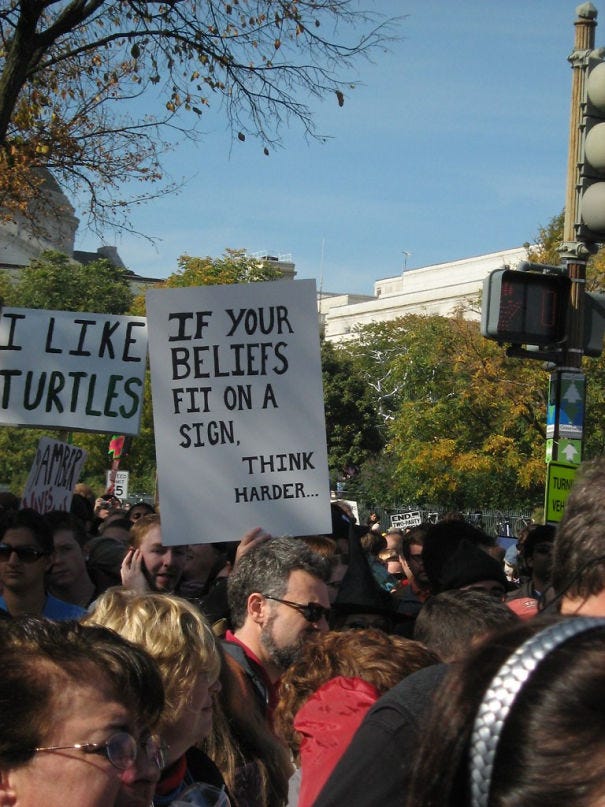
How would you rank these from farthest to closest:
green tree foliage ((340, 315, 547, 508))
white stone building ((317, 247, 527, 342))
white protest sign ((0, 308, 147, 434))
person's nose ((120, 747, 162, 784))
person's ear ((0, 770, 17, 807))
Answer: white stone building ((317, 247, 527, 342))
green tree foliage ((340, 315, 547, 508))
white protest sign ((0, 308, 147, 434))
person's nose ((120, 747, 162, 784))
person's ear ((0, 770, 17, 807))

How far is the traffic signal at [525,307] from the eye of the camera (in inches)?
269

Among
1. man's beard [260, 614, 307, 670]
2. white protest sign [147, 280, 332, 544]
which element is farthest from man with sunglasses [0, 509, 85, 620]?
man's beard [260, 614, 307, 670]

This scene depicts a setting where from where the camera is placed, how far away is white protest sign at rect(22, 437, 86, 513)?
9.22 meters

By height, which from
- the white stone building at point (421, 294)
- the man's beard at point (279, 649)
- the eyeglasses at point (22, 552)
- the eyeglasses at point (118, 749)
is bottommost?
the man's beard at point (279, 649)

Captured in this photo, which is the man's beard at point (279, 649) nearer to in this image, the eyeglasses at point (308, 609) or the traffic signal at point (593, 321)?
the eyeglasses at point (308, 609)

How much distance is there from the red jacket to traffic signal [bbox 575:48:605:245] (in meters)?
4.57

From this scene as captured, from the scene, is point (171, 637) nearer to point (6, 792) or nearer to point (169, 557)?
point (6, 792)

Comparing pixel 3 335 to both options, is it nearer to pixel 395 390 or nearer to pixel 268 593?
pixel 268 593

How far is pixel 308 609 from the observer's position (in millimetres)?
4281

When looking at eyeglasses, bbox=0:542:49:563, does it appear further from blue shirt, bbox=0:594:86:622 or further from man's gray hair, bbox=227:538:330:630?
man's gray hair, bbox=227:538:330:630

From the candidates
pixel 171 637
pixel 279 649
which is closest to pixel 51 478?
pixel 279 649

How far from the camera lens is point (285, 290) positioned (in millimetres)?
6027

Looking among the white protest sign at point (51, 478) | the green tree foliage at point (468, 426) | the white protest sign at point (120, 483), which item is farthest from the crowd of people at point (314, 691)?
the green tree foliage at point (468, 426)

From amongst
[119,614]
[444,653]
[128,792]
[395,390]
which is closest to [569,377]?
[444,653]
